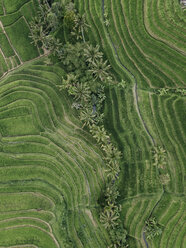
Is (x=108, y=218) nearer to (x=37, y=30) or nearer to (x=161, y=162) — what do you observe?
(x=161, y=162)

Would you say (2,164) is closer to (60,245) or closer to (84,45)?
(60,245)

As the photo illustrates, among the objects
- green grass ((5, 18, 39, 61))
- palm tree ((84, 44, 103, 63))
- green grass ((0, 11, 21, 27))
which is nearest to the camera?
palm tree ((84, 44, 103, 63))

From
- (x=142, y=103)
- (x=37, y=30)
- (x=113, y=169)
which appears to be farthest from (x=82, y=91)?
(x=37, y=30)

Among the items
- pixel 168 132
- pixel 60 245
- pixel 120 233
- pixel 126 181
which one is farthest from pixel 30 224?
pixel 168 132

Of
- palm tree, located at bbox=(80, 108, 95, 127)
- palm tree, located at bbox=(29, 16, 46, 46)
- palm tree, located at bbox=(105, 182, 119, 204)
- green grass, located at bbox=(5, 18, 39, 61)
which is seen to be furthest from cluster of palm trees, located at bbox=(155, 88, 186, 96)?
green grass, located at bbox=(5, 18, 39, 61)

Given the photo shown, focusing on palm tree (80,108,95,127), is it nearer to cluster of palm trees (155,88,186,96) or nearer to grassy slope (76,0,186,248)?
grassy slope (76,0,186,248)

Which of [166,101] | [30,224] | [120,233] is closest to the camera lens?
[120,233]

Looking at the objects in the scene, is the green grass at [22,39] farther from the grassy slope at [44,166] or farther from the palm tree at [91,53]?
the palm tree at [91,53]
